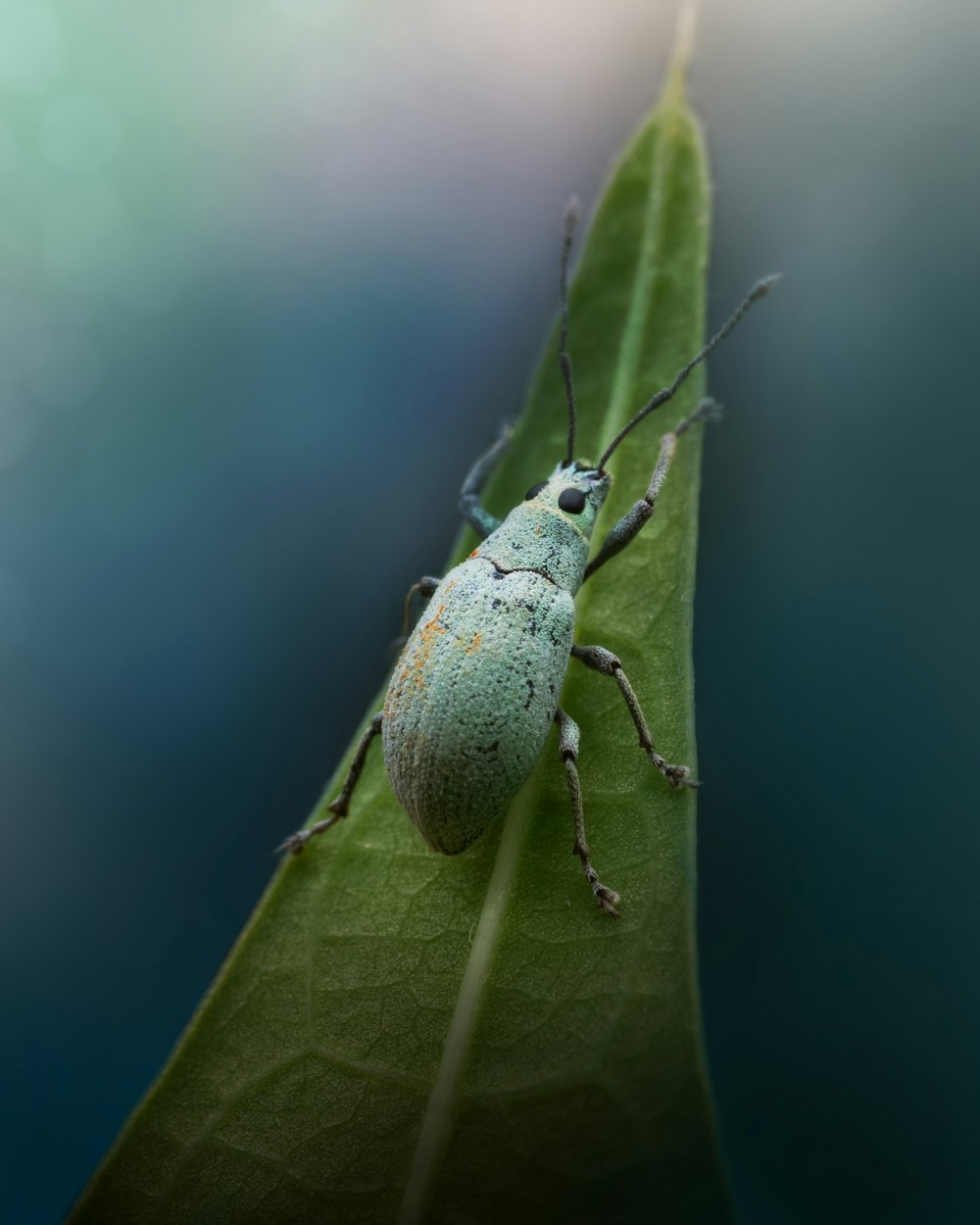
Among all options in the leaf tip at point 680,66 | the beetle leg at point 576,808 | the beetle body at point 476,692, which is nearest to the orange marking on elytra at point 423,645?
the beetle body at point 476,692

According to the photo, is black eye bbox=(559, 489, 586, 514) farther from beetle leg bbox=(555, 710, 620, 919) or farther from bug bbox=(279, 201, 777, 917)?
beetle leg bbox=(555, 710, 620, 919)

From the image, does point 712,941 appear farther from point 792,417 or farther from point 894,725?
point 792,417

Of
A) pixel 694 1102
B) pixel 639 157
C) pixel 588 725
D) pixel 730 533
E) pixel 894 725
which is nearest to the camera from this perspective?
pixel 694 1102

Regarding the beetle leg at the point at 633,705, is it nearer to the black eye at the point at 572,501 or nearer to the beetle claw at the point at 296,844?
the black eye at the point at 572,501

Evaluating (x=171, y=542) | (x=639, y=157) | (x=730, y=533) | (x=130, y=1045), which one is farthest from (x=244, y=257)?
(x=130, y=1045)

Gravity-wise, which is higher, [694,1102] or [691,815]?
[691,815]

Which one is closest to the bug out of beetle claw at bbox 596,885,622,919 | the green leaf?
beetle claw at bbox 596,885,622,919
